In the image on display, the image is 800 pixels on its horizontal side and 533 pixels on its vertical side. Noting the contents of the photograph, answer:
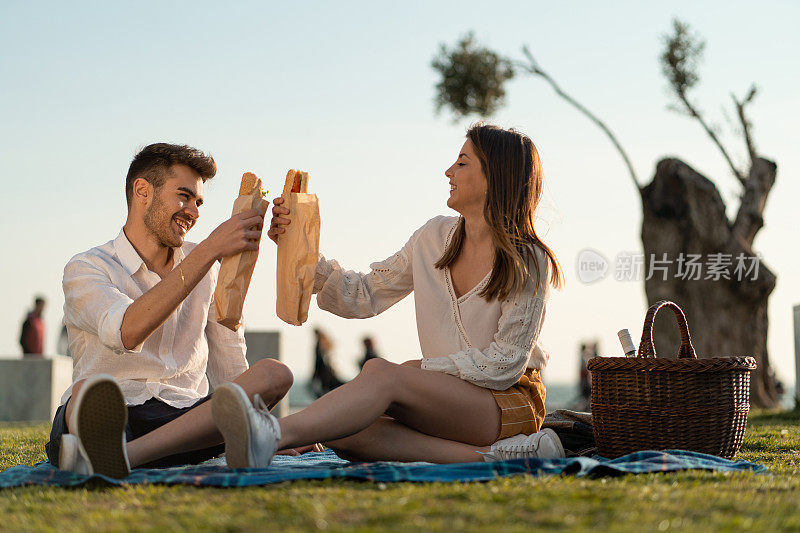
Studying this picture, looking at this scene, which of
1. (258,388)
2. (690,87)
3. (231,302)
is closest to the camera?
(258,388)

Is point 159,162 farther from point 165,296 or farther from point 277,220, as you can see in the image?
point 165,296

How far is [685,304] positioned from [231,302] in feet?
33.9

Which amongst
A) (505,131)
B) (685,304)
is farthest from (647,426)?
(685,304)

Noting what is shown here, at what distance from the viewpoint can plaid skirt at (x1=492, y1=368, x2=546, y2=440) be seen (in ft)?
12.5

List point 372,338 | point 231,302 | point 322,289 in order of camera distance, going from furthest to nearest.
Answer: point 372,338 → point 322,289 → point 231,302

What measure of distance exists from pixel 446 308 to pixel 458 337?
0.15 m

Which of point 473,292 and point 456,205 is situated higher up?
point 456,205

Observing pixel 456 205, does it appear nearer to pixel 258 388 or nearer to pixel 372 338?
pixel 258 388

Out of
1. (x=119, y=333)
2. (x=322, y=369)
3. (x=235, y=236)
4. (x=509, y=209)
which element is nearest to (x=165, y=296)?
(x=119, y=333)

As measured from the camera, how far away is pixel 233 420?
3.14 m

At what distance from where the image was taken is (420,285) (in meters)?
4.23

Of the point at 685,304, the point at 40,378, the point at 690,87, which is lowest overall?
the point at 40,378

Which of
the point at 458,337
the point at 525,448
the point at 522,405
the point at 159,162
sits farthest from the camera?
the point at 159,162

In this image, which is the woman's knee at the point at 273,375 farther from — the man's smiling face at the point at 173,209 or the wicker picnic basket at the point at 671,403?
the wicker picnic basket at the point at 671,403
